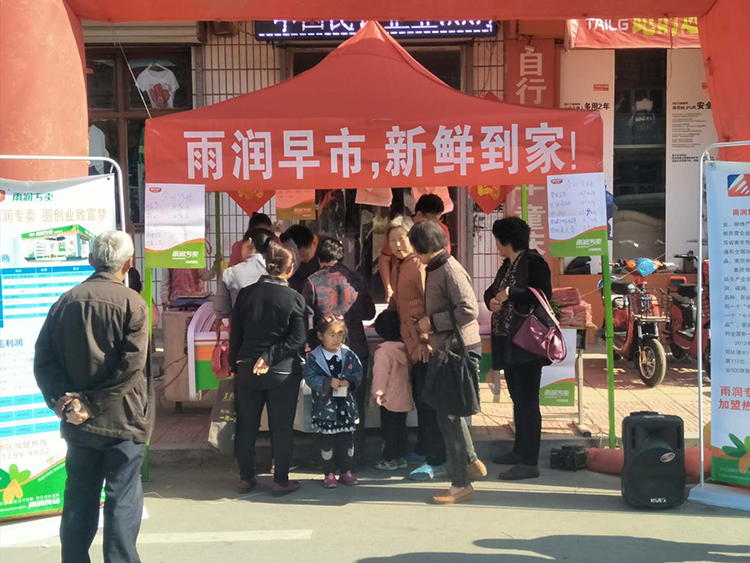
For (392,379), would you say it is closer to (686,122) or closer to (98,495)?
(98,495)

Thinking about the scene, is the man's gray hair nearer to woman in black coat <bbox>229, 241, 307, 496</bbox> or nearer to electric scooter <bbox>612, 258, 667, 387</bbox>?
woman in black coat <bbox>229, 241, 307, 496</bbox>

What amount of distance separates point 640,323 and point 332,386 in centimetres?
423

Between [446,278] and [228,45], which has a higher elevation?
[228,45]

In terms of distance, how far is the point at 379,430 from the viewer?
677 centimetres

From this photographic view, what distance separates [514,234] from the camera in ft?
19.5

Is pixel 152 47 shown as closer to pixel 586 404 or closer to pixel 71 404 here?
pixel 586 404

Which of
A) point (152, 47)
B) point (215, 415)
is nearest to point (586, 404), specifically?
point (215, 415)

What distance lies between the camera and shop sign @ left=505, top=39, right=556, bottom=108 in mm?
10523

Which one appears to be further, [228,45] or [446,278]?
[228,45]

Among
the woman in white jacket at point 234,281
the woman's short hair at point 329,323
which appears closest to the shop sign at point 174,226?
the woman in white jacket at point 234,281

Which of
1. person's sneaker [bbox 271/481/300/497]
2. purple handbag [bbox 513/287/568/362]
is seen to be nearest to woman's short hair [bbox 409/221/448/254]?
purple handbag [bbox 513/287/568/362]

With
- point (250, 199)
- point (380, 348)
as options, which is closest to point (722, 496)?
point (380, 348)

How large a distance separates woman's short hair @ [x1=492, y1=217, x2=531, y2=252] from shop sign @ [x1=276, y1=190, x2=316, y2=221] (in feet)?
12.5

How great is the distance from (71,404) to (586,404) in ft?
17.2
